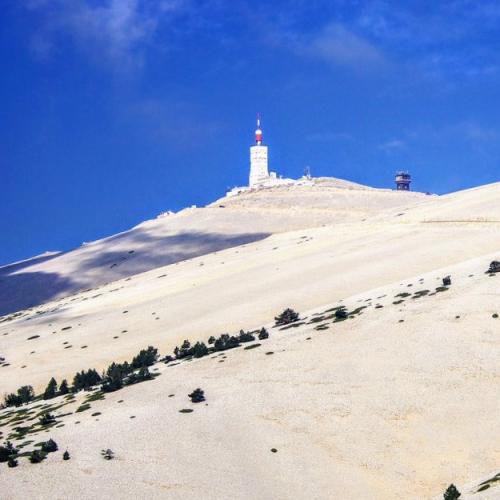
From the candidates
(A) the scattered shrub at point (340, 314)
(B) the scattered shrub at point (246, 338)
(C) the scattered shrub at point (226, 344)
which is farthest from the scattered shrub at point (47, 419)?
(A) the scattered shrub at point (340, 314)

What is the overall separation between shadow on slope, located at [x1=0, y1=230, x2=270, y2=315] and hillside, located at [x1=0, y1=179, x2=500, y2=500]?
3071cm

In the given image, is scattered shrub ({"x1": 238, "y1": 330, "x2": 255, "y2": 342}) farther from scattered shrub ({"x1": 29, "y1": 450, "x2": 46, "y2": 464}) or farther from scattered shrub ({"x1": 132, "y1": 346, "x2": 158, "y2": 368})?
scattered shrub ({"x1": 29, "y1": 450, "x2": 46, "y2": 464})

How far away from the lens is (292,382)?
4134cm

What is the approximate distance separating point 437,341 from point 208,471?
17.8 metres

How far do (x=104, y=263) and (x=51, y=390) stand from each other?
278 feet

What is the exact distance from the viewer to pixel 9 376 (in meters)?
60.8

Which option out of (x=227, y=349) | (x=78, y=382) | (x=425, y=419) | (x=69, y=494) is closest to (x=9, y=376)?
(x=78, y=382)

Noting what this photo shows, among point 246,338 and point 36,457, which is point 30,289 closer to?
point 246,338

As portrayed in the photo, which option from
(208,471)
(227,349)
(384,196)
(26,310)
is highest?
(384,196)

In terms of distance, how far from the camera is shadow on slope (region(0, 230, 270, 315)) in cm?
12106

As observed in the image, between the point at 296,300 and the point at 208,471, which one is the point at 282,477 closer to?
the point at 208,471

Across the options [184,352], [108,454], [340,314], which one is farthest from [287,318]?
[108,454]

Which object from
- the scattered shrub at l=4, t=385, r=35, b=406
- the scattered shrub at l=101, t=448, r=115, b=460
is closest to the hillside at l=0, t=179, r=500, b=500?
the scattered shrub at l=101, t=448, r=115, b=460

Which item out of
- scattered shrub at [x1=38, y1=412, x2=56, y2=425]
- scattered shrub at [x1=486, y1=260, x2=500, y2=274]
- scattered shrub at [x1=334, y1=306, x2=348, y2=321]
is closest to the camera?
scattered shrub at [x1=38, y1=412, x2=56, y2=425]
